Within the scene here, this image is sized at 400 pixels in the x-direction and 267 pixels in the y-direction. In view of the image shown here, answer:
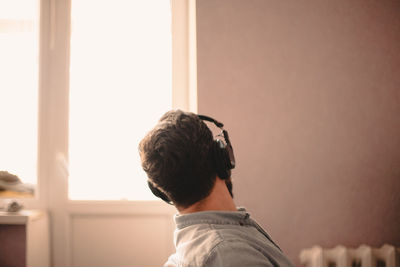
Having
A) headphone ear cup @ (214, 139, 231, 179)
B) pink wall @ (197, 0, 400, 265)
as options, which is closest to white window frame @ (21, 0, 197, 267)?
pink wall @ (197, 0, 400, 265)

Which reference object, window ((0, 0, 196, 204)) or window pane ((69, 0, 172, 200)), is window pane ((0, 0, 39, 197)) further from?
window pane ((69, 0, 172, 200))

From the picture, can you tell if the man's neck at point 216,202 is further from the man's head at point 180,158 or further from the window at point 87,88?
the window at point 87,88

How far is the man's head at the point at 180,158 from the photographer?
61 cm

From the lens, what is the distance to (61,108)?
68.4 inches

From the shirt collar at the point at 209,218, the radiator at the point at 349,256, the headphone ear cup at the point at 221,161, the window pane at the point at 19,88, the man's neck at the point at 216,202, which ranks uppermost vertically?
the window pane at the point at 19,88

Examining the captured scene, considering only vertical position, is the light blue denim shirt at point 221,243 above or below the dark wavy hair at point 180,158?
below

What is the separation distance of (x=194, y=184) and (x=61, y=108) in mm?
1378

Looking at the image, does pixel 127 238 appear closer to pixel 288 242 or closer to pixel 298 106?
pixel 288 242

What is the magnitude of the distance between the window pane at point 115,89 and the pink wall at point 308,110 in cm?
38

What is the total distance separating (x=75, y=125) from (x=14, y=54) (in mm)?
578

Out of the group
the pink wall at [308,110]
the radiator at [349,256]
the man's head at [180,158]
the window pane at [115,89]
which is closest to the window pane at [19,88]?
the window pane at [115,89]

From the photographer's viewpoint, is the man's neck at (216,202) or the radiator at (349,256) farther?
the radiator at (349,256)

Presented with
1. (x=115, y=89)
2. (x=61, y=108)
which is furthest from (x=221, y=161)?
(x=61, y=108)

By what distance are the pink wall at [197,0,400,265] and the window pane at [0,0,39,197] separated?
104cm
